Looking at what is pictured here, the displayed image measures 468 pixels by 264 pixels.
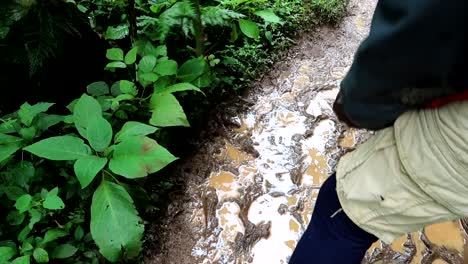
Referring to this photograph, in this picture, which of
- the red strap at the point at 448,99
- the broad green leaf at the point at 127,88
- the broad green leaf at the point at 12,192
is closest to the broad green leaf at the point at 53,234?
the broad green leaf at the point at 12,192

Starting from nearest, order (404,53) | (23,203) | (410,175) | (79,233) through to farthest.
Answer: (404,53) → (410,175) → (23,203) → (79,233)

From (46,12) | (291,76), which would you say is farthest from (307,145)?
(46,12)

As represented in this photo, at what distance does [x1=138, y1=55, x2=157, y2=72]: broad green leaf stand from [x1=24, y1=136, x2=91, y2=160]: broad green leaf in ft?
1.87

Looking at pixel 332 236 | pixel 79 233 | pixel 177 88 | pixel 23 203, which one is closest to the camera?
pixel 332 236

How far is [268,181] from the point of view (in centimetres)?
245

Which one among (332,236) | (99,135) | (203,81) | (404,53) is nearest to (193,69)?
(203,81)

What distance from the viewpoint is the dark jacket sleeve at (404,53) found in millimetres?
829

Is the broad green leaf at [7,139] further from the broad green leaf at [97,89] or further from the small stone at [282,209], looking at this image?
the small stone at [282,209]

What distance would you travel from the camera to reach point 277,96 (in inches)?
116

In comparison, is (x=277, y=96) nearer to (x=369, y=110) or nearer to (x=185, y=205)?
(x=185, y=205)

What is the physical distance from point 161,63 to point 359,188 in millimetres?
1349

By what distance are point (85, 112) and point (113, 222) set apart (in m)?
0.53

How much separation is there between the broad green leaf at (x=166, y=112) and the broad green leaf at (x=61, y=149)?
0.36 metres

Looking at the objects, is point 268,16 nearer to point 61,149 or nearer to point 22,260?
point 61,149
